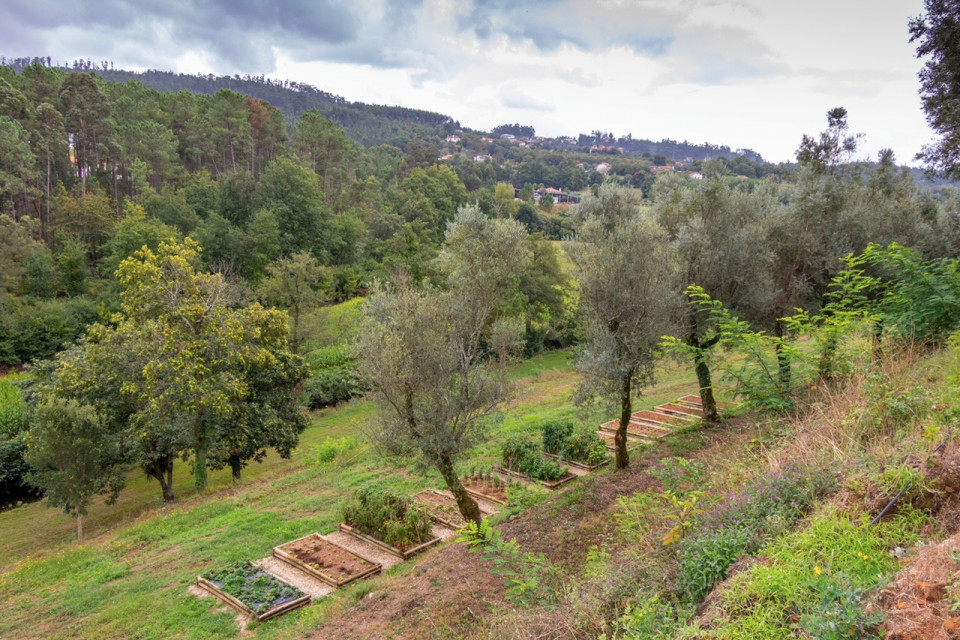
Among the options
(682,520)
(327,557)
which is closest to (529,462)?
(327,557)

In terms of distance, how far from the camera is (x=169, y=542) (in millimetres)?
13297

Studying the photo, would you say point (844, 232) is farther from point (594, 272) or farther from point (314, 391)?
point (314, 391)

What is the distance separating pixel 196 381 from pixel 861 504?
16745 mm

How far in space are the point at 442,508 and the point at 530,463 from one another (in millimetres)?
2571

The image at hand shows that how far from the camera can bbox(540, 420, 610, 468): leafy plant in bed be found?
13953 millimetres

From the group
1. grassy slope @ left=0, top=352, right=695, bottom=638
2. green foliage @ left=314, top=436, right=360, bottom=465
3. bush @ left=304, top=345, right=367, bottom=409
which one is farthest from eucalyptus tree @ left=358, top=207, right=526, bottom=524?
bush @ left=304, top=345, right=367, bottom=409

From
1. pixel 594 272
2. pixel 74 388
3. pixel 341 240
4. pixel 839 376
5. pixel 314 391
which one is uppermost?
pixel 341 240

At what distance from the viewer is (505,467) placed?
47.1 ft

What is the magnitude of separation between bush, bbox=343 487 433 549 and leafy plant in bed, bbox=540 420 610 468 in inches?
173

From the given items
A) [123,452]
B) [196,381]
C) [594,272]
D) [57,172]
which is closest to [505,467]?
[594,272]

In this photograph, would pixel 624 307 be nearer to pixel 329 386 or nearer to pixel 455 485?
pixel 455 485

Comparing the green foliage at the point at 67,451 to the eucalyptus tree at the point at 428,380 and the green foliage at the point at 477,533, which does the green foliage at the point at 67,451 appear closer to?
the eucalyptus tree at the point at 428,380

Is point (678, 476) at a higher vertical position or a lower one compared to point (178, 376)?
lower

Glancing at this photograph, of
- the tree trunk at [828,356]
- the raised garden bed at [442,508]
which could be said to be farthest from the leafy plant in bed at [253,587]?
the tree trunk at [828,356]
